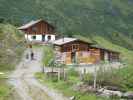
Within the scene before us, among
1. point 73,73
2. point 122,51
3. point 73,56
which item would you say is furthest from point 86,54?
point 122,51

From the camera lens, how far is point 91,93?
3791cm

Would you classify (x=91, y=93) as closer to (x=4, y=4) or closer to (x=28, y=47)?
(x=28, y=47)

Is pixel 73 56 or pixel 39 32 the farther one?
pixel 39 32

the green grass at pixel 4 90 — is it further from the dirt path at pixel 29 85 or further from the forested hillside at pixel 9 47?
the forested hillside at pixel 9 47

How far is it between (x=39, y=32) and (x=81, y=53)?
129 ft

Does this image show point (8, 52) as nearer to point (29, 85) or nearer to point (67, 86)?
point (29, 85)

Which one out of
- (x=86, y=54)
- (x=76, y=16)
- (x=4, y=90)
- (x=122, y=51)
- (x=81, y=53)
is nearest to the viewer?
(x=4, y=90)

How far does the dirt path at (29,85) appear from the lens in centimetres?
3859

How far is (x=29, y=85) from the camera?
44406mm

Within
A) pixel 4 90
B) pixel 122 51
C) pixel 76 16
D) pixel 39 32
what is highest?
pixel 76 16

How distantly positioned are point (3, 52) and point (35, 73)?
566 inches

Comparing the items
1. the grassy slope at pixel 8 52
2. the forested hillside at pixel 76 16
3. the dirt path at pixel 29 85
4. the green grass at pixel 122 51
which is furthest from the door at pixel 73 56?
the forested hillside at pixel 76 16

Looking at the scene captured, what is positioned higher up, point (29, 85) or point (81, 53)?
point (81, 53)

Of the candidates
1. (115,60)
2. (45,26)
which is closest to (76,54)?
(115,60)
